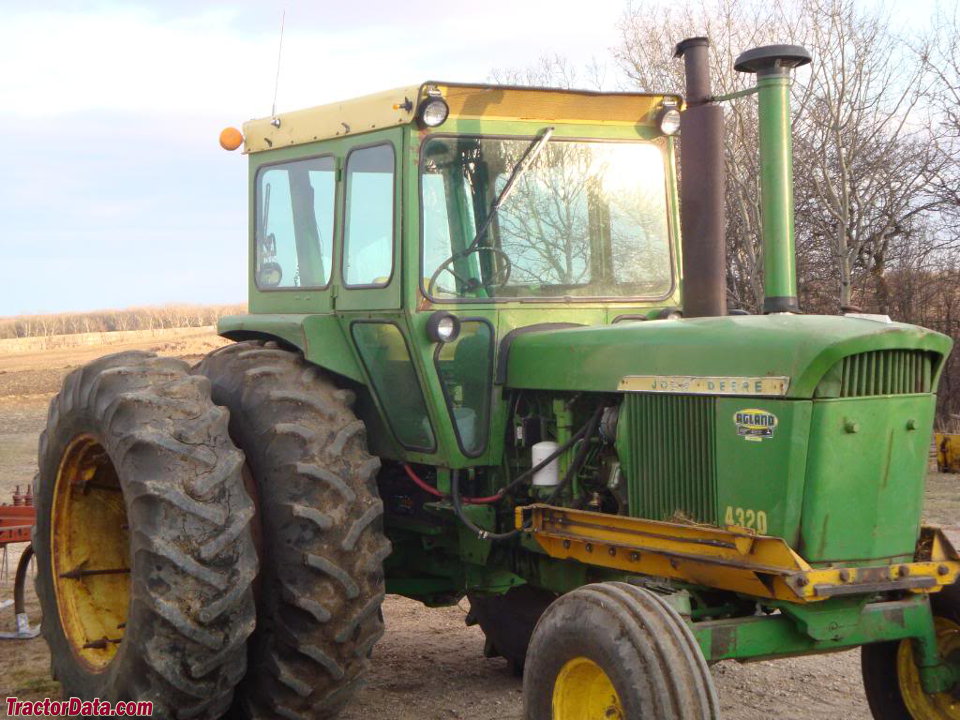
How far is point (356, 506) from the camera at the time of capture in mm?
4742

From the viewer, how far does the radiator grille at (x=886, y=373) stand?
387 centimetres

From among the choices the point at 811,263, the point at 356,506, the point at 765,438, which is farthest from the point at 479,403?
the point at 811,263

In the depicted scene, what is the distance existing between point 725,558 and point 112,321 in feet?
159

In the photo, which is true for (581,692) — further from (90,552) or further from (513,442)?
(90,552)

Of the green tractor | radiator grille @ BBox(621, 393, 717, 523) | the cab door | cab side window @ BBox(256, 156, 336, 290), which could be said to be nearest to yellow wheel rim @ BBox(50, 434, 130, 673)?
the green tractor

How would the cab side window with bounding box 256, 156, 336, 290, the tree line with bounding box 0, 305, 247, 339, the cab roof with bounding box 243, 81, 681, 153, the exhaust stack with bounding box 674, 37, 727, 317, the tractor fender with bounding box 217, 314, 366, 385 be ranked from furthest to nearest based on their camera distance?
the tree line with bounding box 0, 305, 247, 339, the cab side window with bounding box 256, 156, 336, 290, the tractor fender with bounding box 217, 314, 366, 385, the cab roof with bounding box 243, 81, 681, 153, the exhaust stack with bounding box 674, 37, 727, 317

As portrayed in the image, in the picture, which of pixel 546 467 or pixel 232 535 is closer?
pixel 232 535

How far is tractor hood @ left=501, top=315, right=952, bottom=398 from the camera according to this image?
3.84m

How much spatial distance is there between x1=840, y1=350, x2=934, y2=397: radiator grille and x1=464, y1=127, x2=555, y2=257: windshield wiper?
1.79 m

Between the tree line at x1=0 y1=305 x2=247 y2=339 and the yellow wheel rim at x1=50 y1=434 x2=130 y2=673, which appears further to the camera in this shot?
the tree line at x1=0 y1=305 x2=247 y2=339

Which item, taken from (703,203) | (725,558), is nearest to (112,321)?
(703,203)

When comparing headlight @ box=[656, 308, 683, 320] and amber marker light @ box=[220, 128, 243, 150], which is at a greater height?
amber marker light @ box=[220, 128, 243, 150]

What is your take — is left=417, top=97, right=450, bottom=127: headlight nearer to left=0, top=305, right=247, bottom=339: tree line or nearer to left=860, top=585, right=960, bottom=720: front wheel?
left=860, top=585, right=960, bottom=720: front wheel

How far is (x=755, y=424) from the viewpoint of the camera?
398cm
